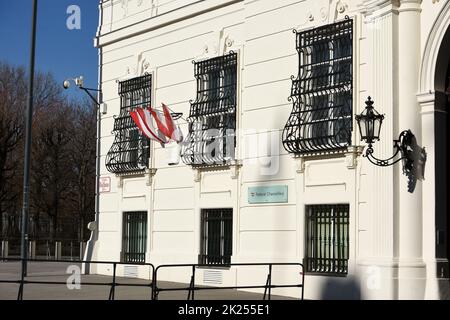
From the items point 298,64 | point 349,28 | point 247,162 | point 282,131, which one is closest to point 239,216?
point 247,162

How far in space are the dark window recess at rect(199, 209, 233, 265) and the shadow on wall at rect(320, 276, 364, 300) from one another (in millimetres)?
3746

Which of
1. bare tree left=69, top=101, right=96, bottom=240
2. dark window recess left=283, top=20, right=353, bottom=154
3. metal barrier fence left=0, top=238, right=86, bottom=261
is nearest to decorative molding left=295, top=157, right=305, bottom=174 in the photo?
dark window recess left=283, top=20, right=353, bottom=154

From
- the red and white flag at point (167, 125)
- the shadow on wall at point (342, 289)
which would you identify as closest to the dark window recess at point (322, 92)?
the shadow on wall at point (342, 289)

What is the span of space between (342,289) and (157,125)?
787 centimetres

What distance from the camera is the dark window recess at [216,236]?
1981 centimetres

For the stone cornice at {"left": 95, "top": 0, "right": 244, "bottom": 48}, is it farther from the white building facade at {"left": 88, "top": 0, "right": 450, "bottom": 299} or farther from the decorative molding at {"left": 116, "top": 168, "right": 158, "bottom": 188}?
the decorative molding at {"left": 116, "top": 168, "right": 158, "bottom": 188}

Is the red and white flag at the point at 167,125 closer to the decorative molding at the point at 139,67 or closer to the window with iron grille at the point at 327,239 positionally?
the decorative molding at the point at 139,67

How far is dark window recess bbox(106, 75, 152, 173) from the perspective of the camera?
74.7 feet

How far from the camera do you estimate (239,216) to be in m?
19.3

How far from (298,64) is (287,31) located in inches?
37.2

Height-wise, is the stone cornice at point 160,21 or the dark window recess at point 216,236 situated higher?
the stone cornice at point 160,21

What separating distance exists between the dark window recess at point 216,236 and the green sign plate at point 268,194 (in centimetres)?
113

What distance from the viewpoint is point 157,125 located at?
70.9 ft

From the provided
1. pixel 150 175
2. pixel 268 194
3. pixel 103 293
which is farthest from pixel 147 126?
pixel 103 293
